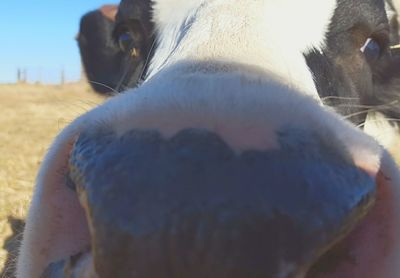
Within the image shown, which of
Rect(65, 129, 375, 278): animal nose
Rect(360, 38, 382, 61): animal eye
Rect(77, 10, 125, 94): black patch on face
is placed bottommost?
Rect(77, 10, 125, 94): black patch on face

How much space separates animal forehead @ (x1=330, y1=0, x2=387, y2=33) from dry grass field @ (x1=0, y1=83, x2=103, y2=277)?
106cm

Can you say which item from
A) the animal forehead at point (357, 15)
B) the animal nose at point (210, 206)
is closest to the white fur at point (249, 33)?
the animal forehead at point (357, 15)

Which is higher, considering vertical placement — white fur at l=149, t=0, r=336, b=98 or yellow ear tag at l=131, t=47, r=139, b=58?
white fur at l=149, t=0, r=336, b=98

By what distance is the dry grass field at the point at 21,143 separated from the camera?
5.01 m

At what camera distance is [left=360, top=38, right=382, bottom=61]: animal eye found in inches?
107

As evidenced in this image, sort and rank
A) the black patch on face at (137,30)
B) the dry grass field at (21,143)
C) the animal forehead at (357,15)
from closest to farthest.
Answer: the animal forehead at (357,15), the black patch on face at (137,30), the dry grass field at (21,143)

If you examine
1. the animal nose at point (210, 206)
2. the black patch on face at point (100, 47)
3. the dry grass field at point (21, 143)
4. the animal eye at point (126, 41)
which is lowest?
the dry grass field at point (21, 143)

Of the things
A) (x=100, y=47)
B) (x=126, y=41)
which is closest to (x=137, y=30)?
(x=126, y=41)

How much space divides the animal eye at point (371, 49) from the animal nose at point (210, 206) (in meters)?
1.67

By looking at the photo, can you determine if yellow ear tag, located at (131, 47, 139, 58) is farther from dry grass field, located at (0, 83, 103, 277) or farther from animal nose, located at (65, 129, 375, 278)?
animal nose, located at (65, 129, 375, 278)

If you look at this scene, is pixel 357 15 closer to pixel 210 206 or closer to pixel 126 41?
pixel 126 41

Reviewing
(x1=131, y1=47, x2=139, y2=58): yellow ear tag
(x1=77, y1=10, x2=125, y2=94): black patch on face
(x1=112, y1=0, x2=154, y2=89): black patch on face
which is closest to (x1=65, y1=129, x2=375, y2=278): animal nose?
(x1=112, y1=0, x2=154, y2=89): black patch on face

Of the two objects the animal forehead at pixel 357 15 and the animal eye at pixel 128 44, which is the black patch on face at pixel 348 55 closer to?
the animal forehead at pixel 357 15

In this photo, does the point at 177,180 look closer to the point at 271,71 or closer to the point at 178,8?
the point at 271,71
